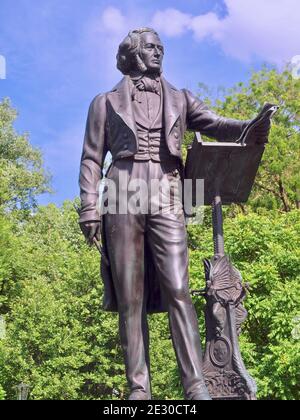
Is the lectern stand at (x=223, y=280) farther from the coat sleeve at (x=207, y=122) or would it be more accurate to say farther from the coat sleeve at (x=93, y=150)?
the coat sleeve at (x=93, y=150)

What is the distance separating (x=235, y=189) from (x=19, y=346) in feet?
69.3

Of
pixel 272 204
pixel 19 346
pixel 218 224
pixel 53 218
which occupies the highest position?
pixel 53 218

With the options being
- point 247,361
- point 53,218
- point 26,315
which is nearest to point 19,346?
point 26,315

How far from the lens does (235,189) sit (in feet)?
24.0

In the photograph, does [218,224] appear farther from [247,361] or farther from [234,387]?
[247,361]

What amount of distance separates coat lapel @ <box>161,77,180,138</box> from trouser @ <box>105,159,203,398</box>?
39cm

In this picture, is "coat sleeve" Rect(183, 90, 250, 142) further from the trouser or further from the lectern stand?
the trouser

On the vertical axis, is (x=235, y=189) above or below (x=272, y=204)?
below

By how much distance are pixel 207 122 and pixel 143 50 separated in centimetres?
94

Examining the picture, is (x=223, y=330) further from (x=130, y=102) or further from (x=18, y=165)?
(x=18, y=165)

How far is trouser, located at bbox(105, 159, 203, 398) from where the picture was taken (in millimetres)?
6391

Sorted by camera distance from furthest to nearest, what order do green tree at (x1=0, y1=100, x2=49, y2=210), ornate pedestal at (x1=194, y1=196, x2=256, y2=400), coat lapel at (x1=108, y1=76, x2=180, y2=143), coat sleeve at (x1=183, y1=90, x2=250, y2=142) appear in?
green tree at (x1=0, y1=100, x2=49, y2=210) < coat sleeve at (x1=183, y1=90, x2=250, y2=142) < coat lapel at (x1=108, y1=76, x2=180, y2=143) < ornate pedestal at (x1=194, y1=196, x2=256, y2=400)

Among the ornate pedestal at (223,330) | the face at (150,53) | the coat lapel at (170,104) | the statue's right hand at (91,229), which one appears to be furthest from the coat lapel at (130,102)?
the ornate pedestal at (223,330)

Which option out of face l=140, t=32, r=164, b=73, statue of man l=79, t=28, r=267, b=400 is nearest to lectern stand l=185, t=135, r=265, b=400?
statue of man l=79, t=28, r=267, b=400
